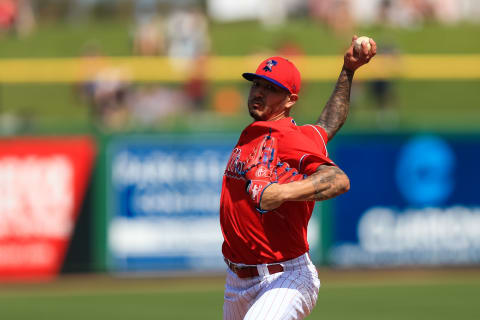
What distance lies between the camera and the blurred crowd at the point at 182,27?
15680 millimetres

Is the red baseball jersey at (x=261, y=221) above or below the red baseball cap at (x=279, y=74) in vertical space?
below

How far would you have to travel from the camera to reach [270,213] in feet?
15.8

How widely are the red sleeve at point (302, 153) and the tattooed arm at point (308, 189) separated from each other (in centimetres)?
12

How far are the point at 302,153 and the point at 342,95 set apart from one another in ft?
3.69

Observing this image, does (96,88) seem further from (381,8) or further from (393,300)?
(381,8)

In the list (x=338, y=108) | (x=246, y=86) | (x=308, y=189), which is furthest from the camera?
(x=246, y=86)

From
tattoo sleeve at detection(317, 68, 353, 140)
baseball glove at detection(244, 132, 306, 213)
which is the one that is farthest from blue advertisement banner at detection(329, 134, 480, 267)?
baseball glove at detection(244, 132, 306, 213)

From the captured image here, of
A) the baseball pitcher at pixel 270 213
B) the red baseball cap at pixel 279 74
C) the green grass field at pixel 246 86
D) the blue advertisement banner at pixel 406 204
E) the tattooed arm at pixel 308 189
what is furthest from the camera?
the green grass field at pixel 246 86

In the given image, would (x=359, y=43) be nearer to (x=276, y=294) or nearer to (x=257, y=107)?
(x=257, y=107)

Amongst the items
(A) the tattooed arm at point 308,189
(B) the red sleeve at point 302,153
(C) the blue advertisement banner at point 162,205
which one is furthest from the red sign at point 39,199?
(A) the tattooed arm at point 308,189

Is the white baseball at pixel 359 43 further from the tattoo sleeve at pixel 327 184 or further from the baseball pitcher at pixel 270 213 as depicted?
the tattoo sleeve at pixel 327 184

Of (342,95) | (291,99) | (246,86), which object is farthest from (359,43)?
(246,86)

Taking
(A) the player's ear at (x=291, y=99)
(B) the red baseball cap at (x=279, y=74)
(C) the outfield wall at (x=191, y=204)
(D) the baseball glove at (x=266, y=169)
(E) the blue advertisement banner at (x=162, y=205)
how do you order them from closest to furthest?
(D) the baseball glove at (x=266, y=169)
(B) the red baseball cap at (x=279, y=74)
(A) the player's ear at (x=291, y=99)
(C) the outfield wall at (x=191, y=204)
(E) the blue advertisement banner at (x=162, y=205)

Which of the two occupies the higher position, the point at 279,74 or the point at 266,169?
the point at 279,74
